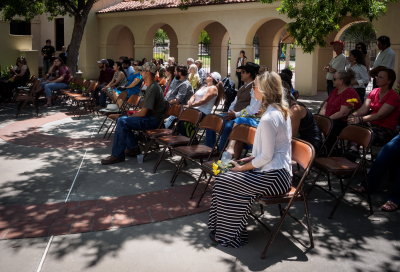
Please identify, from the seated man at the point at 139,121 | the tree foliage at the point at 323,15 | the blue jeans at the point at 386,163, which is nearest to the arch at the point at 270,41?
the tree foliage at the point at 323,15

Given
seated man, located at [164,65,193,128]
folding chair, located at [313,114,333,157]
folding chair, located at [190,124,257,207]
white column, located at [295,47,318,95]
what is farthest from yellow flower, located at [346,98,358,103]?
white column, located at [295,47,318,95]

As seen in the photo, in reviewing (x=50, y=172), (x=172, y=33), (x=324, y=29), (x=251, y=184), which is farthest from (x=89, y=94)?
(x=172, y=33)

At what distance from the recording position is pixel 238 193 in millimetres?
4328

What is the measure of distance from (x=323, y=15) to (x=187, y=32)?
14.4 meters

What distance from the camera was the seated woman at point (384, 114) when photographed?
6348 millimetres

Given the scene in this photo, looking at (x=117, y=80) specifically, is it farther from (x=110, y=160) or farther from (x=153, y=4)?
(x=153, y=4)

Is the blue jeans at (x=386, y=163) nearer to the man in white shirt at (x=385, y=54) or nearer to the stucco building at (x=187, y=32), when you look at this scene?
the man in white shirt at (x=385, y=54)

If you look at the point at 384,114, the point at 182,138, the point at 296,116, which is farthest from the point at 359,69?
the point at 182,138

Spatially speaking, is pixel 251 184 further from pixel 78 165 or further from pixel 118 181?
pixel 78 165

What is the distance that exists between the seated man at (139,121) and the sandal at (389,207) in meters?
3.94

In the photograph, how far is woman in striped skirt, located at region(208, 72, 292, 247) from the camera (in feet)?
14.2

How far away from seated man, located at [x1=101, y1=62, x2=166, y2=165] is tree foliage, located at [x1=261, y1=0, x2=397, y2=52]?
9.14ft

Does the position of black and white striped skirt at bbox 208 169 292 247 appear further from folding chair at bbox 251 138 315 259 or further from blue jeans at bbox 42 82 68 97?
blue jeans at bbox 42 82 68 97

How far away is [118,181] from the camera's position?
6.55m
